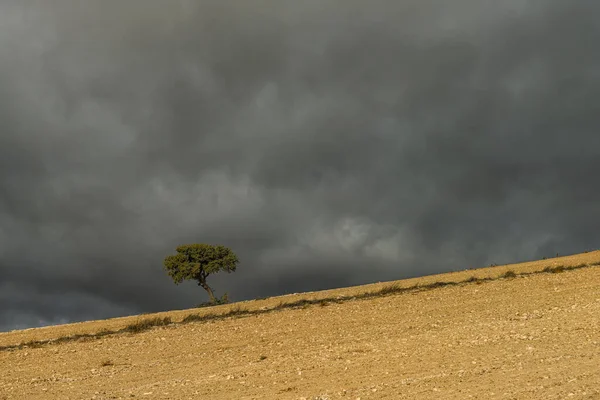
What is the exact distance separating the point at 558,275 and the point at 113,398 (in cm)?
2279

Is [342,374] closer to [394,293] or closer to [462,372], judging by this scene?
[462,372]

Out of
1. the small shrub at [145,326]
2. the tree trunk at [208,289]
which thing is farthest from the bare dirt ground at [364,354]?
the tree trunk at [208,289]

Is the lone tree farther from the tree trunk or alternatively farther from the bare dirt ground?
the bare dirt ground

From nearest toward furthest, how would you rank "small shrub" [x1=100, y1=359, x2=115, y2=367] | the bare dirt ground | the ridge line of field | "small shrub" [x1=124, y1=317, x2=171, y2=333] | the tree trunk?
the bare dirt ground → "small shrub" [x1=100, y1=359, x2=115, y2=367] → the ridge line of field → "small shrub" [x1=124, y1=317, x2=171, y2=333] → the tree trunk

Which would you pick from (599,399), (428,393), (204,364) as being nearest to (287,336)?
(204,364)

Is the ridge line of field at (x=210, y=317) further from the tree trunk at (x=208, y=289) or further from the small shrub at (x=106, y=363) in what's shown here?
the tree trunk at (x=208, y=289)

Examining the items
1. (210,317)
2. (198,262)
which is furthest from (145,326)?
(198,262)

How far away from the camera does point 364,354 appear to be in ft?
55.1

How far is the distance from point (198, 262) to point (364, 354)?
51.7m

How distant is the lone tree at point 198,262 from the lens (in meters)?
66.2

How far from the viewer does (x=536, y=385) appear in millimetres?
11289

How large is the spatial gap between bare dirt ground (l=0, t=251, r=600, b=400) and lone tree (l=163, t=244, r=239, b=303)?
39703mm

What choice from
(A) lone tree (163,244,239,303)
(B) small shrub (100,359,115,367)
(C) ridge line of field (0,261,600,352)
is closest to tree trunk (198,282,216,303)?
(A) lone tree (163,244,239,303)

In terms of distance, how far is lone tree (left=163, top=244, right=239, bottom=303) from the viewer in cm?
6619
